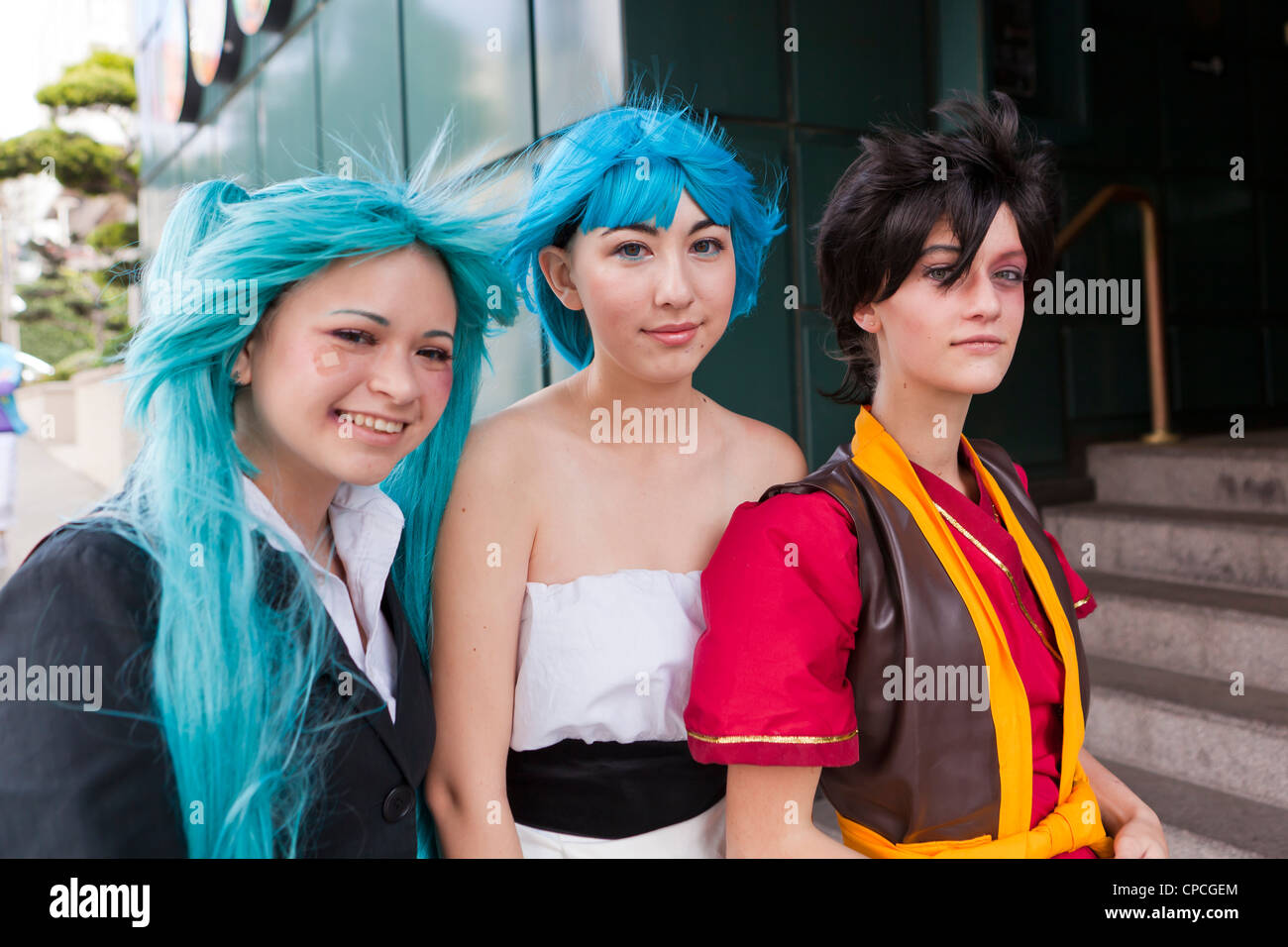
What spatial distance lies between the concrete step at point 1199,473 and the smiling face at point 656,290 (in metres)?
3.12

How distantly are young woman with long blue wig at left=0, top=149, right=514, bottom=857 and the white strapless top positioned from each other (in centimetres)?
17

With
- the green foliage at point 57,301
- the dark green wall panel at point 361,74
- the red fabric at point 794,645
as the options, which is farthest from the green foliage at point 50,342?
the red fabric at point 794,645

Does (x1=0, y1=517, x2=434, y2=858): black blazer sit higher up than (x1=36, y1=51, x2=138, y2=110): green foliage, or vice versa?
(x1=36, y1=51, x2=138, y2=110): green foliage

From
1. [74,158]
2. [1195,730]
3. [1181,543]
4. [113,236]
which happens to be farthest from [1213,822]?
[74,158]

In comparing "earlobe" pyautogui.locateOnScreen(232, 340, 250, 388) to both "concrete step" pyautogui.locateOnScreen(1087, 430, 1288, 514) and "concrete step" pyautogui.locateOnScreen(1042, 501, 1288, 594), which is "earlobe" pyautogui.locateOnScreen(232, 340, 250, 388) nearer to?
"concrete step" pyautogui.locateOnScreen(1042, 501, 1288, 594)

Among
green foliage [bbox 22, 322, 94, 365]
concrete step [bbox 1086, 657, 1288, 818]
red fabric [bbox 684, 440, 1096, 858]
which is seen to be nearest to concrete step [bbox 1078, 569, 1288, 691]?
concrete step [bbox 1086, 657, 1288, 818]

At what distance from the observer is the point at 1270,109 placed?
5.32 metres

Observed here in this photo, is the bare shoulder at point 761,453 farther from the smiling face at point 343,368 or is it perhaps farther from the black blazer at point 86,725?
the black blazer at point 86,725

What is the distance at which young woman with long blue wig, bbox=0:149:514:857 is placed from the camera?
1004mm

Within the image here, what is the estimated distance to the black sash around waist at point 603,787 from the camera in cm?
144

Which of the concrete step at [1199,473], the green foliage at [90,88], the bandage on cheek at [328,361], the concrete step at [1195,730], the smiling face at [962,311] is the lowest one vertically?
the concrete step at [1195,730]

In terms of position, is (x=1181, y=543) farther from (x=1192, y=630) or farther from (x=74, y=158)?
(x=74, y=158)

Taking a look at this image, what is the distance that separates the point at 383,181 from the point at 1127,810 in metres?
1.39
